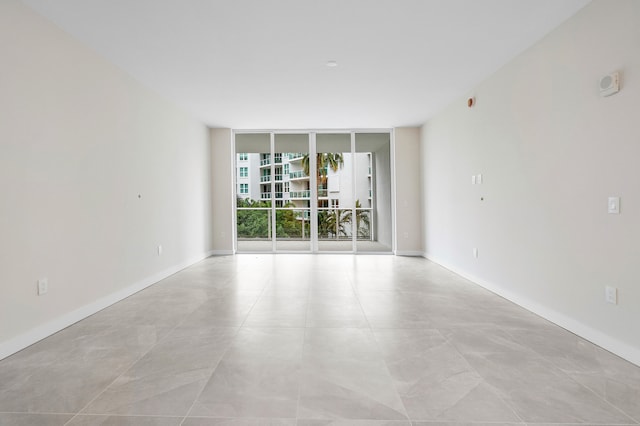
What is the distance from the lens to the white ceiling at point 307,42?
8.69 feet

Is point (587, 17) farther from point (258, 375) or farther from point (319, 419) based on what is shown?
point (258, 375)

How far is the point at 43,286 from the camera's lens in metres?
2.66

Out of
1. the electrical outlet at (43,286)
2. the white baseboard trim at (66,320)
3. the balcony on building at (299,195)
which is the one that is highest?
the balcony on building at (299,195)

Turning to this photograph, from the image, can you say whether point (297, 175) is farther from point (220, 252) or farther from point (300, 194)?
point (220, 252)

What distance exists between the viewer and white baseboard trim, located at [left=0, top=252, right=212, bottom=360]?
237 cm

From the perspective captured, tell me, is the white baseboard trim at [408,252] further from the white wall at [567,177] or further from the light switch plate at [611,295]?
the light switch plate at [611,295]

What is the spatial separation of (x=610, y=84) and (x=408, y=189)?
461 centimetres

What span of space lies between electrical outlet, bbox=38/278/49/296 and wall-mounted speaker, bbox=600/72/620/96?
466cm

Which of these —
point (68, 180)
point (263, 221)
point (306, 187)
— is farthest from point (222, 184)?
point (68, 180)

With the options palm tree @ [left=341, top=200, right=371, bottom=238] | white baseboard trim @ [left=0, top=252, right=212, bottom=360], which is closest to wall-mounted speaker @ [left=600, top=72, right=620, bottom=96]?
white baseboard trim @ [left=0, top=252, right=212, bottom=360]

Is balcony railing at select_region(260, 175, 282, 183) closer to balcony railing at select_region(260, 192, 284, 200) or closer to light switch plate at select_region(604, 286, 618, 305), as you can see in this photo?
balcony railing at select_region(260, 192, 284, 200)

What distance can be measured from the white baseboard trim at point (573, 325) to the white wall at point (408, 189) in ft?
8.95

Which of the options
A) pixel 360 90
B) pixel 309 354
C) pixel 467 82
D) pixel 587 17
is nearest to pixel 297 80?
pixel 360 90

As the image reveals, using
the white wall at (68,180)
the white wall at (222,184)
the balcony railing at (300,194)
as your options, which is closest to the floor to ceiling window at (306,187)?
the balcony railing at (300,194)
